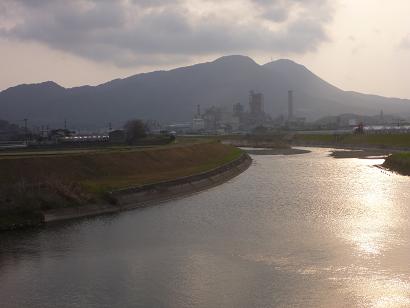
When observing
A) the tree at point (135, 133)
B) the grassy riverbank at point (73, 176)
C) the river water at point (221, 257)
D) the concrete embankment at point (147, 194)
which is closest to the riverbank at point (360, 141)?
the tree at point (135, 133)

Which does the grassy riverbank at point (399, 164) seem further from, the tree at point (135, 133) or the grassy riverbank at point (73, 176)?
the tree at point (135, 133)

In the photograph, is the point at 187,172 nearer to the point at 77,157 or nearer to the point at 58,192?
the point at 77,157

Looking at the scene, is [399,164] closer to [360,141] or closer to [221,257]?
[221,257]

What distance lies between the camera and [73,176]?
2950 centimetres

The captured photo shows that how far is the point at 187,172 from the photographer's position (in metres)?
36.4

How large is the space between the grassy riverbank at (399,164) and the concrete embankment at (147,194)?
1276 cm

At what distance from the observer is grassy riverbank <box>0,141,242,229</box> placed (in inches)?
864

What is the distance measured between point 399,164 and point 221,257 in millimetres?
30475

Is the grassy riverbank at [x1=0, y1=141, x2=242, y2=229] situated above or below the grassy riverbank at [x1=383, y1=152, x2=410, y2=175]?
above

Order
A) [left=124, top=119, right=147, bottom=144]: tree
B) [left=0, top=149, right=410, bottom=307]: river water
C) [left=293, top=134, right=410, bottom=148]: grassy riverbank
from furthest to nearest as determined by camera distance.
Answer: [left=293, top=134, right=410, bottom=148]: grassy riverbank → [left=124, top=119, right=147, bottom=144]: tree → [left=0, top=149, right=410, bottom=307]: river water

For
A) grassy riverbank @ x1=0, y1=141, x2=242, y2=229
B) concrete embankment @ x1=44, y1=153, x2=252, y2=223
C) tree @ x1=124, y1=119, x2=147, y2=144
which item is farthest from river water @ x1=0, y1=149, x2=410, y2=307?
tree @ x1=124, y1=119, x2=147, y2=144

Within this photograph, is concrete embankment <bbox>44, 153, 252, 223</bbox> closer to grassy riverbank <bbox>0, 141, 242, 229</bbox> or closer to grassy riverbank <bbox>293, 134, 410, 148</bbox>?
grassy riverbank <bbox>0, 141, 242, 229</bbox>

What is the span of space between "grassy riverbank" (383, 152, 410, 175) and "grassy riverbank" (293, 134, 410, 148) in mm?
21370

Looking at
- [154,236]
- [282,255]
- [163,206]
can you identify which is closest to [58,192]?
[163,206]
